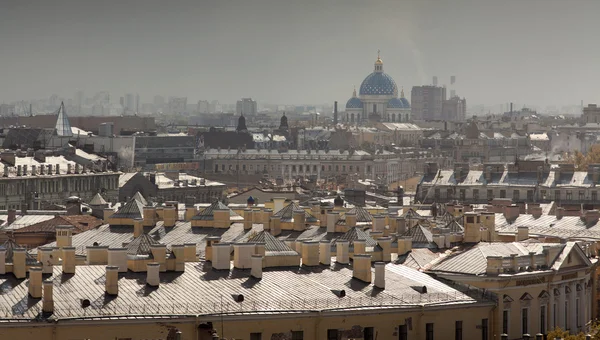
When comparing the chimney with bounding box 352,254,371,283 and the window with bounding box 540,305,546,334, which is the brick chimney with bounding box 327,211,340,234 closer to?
the window with bounding box 540,305,546,334

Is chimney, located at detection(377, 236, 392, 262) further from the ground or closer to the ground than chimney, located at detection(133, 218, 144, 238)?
further from the ground

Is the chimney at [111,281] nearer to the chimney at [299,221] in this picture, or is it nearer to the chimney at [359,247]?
the chimney at [359,247]

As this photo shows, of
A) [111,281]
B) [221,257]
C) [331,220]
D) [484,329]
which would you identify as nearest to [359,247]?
[484,329]

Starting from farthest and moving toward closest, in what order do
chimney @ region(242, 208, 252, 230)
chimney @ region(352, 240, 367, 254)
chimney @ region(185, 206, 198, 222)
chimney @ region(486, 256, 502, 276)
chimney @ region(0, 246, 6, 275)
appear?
1. chimney @ region(185, 206, 198, 222)
2. chimney @ region(242, 208, 252, 230)
3. chimney @ region(352, 240, 367, 254)
4. chimney @ region(486, 256, 502, 276)
5. chimney @ region(0, 246, 6, 275)

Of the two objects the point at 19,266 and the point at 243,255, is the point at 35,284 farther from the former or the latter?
the point at 243,255

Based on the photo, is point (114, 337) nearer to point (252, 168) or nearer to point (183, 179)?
point (183, 179)

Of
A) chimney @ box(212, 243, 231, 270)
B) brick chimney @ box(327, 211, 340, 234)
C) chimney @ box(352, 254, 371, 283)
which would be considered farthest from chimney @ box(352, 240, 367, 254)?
Answer: brick chimney @ box(327, 211, 340, 234)

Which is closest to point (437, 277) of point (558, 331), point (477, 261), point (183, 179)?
point (477, 261)
